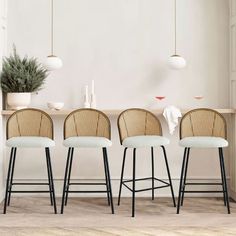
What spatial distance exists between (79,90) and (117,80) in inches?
15.7

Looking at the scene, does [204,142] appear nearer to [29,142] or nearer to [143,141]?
[143,141]

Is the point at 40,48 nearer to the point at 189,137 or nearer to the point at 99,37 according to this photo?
the point at 99,37

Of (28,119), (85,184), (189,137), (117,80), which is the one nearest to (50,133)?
(28,119)

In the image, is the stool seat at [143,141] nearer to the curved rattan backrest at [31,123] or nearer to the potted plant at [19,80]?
the curved rattan backrest at [31,123]

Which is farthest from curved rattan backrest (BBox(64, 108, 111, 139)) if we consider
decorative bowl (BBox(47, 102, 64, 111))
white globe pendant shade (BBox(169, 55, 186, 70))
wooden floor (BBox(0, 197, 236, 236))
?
white globe pendant shade (BBox(169, 55, 186, 70))

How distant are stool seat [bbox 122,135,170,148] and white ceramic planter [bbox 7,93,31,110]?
3.64ft

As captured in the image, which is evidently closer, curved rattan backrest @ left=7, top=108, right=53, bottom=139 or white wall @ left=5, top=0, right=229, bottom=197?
curved rattan backrest @ left=7, top=108, right=53, bottom=139

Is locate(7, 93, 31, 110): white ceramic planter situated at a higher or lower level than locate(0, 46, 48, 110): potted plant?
lower

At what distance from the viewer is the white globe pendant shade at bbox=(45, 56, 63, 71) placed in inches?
174

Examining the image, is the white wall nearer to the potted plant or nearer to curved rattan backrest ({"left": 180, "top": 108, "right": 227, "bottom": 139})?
the potted plant

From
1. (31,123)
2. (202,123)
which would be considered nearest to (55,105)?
(31,123)

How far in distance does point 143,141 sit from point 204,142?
1.67ft

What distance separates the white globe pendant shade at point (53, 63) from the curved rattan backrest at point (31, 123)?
486mm

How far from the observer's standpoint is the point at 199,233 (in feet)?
10.9
